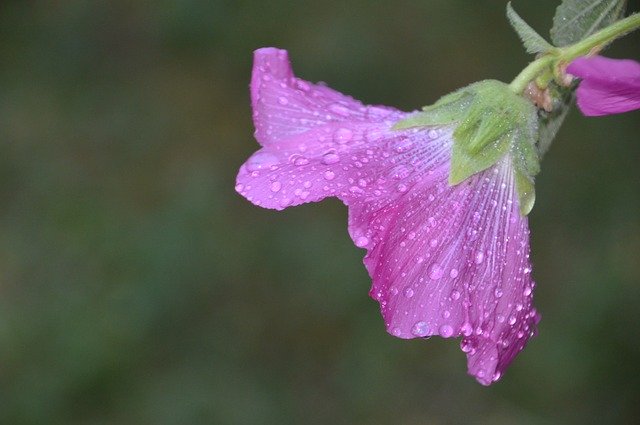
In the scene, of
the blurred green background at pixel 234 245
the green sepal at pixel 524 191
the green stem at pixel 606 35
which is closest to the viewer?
the green stem at pixel 606 35

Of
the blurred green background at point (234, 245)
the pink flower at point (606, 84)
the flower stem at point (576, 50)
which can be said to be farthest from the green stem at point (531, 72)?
the blurred green background at point (234, 245)

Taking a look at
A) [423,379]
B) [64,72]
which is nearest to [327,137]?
[423,379]

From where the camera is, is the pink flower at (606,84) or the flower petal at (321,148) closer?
the pink flower at (606,84)

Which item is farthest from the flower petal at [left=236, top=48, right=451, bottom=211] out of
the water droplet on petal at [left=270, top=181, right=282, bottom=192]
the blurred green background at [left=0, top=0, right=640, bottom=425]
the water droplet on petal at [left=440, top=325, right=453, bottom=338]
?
the blurred green background at [left=0, top=0, right=640, bottom=425]

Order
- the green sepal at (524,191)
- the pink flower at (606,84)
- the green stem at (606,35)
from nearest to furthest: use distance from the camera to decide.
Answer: the pink flower at (606,84) → the green stem at (606,35) → the green sepal at (524,191)

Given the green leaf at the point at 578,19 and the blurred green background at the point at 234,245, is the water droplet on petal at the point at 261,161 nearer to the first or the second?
the green leaf at the point at 578,19

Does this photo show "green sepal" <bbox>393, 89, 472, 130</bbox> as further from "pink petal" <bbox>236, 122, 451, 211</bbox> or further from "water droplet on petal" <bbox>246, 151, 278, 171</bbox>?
"water droplet on petal" <bbox>246, 151, 278, 171</bbox>

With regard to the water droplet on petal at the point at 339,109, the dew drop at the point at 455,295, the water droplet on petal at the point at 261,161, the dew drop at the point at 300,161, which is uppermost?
the water droplet on petal at the point at 339,109
